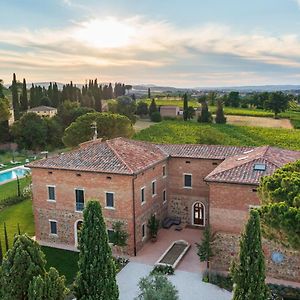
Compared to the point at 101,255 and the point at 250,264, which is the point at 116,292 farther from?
the point at 250,264

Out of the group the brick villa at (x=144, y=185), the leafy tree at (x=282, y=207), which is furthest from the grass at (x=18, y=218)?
the leafy tree at (x=282, y=207)

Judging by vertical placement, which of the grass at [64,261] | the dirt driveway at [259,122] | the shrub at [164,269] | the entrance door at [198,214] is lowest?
the grass at [64,261]

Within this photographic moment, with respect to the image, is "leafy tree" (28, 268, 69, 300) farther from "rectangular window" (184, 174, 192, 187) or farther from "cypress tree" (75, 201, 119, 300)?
"rectangular window" (184, 174, 192, 187)

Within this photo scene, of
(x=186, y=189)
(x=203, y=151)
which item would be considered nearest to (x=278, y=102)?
(x=203, y=151)

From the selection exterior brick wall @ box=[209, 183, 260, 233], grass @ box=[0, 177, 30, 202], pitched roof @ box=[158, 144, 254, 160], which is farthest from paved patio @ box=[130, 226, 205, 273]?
grass @ box=[0, 177, 30, 202]

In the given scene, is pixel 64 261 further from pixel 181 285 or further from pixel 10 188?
pixel 10 188

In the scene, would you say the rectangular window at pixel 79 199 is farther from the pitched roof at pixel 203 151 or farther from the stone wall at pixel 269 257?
the stone wall at pixel 269 257

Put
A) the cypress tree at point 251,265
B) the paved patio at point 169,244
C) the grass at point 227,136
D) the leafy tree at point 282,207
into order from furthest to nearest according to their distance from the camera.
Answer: the grass at point 227,136, the paved patio at point 169,244, the leafy tree at point 282,207, the cypress tree at point 251,265
